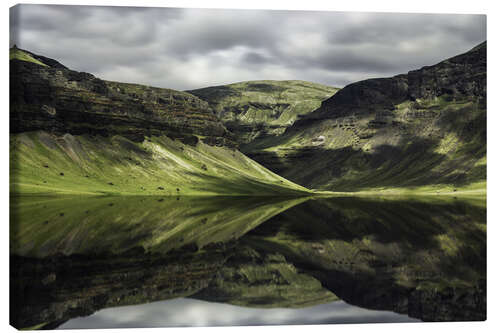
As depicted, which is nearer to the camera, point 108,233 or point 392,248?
point 392,248

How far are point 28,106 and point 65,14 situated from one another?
8913 millimetres

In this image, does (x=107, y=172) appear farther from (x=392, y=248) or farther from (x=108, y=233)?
(x=392, y=248)

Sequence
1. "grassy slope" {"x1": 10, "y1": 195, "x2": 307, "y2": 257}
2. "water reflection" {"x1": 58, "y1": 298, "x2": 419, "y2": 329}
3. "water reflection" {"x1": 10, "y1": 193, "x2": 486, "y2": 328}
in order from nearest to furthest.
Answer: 1. "water reflection" {"x1": 58, "y1": 298, "x2": 419, "y2": 329}
2. "water reflection" {"x1": 10, "y1": 193, "x2": 486, "y2": 328}
3. "grassy slope" {"x1": 10, "y1": 195, "x2": 307, "y2": 257}

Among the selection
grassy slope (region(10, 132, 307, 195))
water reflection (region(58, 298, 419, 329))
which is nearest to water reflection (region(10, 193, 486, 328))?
water reflection (region(58, 298, 419, 329))

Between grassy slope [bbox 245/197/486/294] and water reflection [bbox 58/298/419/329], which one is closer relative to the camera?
water reflection [bbox 58/298/419/329]

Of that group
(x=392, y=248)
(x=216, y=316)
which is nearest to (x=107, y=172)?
(x=392, y=248)

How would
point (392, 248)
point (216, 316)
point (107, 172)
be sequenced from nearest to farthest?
1. point (216, 316)
2. point (392, 248)
3. point (107, 172)

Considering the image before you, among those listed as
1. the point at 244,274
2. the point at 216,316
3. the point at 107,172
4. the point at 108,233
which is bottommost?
the point at 216,316

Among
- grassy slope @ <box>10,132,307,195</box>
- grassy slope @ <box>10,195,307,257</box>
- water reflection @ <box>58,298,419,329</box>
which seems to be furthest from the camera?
grassy slope @ <box>10,132,307,195</box>

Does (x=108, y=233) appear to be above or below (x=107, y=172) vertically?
below

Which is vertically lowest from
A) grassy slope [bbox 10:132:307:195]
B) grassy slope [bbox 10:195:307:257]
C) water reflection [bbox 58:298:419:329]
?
water reflection [bbox 58:298:419:329]

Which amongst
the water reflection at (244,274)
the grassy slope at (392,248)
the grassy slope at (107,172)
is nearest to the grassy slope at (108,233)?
the water reflection at (244,274)

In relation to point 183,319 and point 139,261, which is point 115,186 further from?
point 183,319

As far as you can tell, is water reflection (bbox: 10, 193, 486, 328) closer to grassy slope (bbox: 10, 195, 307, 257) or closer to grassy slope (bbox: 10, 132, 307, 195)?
grassy slope (bbox: 10, 195, 307, 257)
